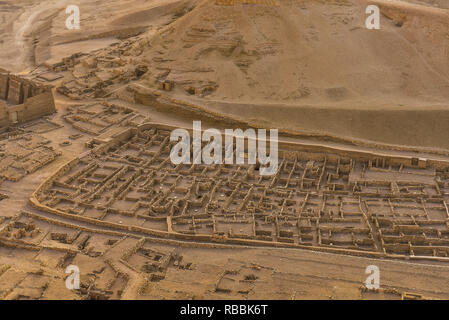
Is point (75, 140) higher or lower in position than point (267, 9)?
lower

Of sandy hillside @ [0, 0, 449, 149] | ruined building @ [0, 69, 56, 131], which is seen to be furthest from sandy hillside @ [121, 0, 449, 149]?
ruined building @ [0, 69, 56, 131]

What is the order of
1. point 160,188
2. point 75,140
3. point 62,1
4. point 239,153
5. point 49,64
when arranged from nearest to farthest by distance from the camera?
point 160,188 → point 239,153 → point 75,140 → point 49,64 → point 62,1

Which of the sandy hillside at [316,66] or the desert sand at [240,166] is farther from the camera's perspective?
the sandy hillside at [316,66]

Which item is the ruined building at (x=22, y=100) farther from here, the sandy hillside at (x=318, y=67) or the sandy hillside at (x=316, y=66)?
the sandy hillside at (x=318, y=67)

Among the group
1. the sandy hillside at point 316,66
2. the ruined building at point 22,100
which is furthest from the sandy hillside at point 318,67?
the ruined building at point 22,100

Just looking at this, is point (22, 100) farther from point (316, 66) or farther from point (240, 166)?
point (316, 66)

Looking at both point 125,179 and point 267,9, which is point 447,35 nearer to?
point 267,9

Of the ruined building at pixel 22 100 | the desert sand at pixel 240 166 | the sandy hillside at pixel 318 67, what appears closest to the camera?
the desert sand at pixel 240 166
